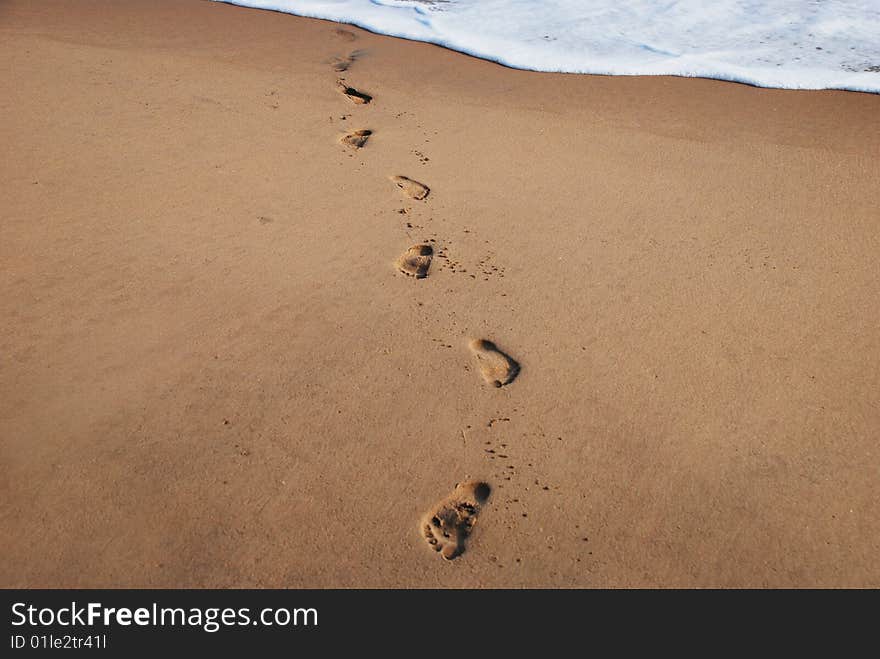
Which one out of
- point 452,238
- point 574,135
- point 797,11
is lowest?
point 452,238

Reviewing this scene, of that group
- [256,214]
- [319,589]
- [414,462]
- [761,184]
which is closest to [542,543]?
[414,462]

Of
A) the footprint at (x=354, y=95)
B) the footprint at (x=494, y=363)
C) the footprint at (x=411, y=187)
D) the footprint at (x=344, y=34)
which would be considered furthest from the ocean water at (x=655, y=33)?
the footprint at (x=494, y=363)

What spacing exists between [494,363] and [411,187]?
119 cm

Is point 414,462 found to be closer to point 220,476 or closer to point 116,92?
point 220,476

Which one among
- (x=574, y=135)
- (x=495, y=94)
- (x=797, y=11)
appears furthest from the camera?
(x=797, y=11)

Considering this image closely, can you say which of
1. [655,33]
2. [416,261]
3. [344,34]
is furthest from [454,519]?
[655,33]

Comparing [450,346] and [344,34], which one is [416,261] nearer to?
[450,346]

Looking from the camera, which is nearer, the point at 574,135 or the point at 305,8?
the point at 574,135

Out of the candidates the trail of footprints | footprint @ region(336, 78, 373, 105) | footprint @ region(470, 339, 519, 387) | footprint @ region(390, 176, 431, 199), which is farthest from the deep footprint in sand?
footprint @ region(336, 78, 373, 105)

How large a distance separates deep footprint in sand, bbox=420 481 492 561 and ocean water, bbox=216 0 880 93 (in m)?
3.37

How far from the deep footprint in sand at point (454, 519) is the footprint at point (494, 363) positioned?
41cm

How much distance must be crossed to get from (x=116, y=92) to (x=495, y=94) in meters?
2.08

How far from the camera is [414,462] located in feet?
6.71

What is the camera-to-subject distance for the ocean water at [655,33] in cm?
453
